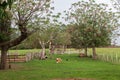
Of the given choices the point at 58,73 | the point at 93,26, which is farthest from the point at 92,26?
the point at 58,73

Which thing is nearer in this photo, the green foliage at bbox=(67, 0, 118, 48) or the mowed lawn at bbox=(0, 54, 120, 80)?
the mowed lawn at bbox=(0, 54, 120, 80)

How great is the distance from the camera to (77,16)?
74.0 m

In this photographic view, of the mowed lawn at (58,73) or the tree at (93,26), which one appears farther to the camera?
the tree at (93,26)

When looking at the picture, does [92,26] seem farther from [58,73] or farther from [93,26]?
[58,73]

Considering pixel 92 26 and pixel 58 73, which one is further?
→ pixel 92 26

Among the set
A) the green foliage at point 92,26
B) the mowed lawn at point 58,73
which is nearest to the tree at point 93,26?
the green foliage at point 92,26

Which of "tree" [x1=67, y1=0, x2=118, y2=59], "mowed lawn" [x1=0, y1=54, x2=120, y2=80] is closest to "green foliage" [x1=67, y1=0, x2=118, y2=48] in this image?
"tree" [x1=67, y1=0, x2=118, y2=59]

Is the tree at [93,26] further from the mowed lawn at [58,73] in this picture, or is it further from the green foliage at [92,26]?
the mowed lawn at [58,73]

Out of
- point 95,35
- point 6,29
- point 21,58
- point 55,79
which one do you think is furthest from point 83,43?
point 55,79

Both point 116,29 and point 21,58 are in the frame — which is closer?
point 21,58

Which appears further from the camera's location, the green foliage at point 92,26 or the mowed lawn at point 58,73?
the green foliage at point 92,26

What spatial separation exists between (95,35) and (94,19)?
13.9 ft

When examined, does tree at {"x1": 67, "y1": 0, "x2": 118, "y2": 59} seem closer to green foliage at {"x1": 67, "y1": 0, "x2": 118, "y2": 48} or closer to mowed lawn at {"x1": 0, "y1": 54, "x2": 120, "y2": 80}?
green foliage at {"x1": 67, "y1": 0, "x2": 118, "y2": 48}

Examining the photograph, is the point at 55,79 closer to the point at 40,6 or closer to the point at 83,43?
the point at 40,6
